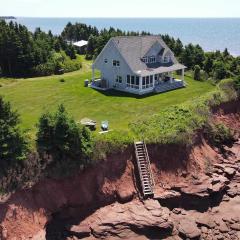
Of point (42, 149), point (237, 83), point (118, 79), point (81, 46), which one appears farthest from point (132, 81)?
point (81, 46)

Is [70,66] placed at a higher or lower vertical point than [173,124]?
lower

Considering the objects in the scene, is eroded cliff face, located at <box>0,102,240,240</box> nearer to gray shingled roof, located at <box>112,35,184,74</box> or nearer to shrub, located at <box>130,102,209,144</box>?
shrub, located at <box>130,102,209,144</box>

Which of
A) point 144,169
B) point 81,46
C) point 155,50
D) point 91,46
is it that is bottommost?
point 81,46

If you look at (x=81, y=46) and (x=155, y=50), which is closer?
(x=155, y=50)

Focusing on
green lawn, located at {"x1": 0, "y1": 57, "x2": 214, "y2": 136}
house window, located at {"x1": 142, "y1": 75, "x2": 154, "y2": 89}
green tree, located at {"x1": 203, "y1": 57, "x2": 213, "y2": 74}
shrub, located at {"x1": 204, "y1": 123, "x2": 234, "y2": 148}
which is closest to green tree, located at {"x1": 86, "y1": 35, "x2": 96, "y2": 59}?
green lawn, located at {"x1": 0, "y1": 57, "x2": 214, "y2": 136}

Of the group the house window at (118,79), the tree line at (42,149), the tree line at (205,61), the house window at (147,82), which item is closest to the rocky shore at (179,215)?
the tree line at (42,149)

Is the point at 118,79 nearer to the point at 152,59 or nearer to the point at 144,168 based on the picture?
the point at 152,59

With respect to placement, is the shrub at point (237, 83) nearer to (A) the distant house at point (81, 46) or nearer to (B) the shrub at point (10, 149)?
(B) the shrub at point (10, 149)
